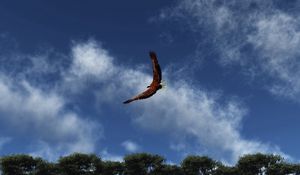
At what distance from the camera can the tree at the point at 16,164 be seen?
96.4 metres

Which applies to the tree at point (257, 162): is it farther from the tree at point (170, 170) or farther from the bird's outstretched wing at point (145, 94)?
the bird's outstretched wing at point (145, 94)

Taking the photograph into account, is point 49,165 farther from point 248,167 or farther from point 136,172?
point 248,167

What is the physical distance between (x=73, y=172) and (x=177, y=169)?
2240cm

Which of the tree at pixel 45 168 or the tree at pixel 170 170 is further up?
the tree at pixel 45 168

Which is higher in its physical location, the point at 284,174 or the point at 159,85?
the point at 284,174

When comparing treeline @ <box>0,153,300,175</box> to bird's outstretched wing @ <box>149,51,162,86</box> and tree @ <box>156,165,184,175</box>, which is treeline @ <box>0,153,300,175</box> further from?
bird's outstretched wing @ <box>149,51,162,86</box>

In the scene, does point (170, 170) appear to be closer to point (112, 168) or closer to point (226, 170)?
point (226, 170)

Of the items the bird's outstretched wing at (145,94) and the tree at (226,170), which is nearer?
the bird's outstretched wing at (145,94)

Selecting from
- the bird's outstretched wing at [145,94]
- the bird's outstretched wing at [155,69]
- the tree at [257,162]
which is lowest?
the bird's outstretched wing at [145,94]

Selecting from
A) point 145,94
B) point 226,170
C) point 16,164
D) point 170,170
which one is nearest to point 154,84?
point 145,94

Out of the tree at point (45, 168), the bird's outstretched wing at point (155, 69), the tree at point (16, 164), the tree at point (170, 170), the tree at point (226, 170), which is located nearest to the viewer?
the bird's outstretched wing at point (155, 69)

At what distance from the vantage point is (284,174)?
4026 inches

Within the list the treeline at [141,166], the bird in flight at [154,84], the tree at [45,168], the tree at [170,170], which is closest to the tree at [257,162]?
the treeline at [141,166]

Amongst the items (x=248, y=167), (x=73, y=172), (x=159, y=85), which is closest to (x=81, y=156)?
(x=73, y=172)
